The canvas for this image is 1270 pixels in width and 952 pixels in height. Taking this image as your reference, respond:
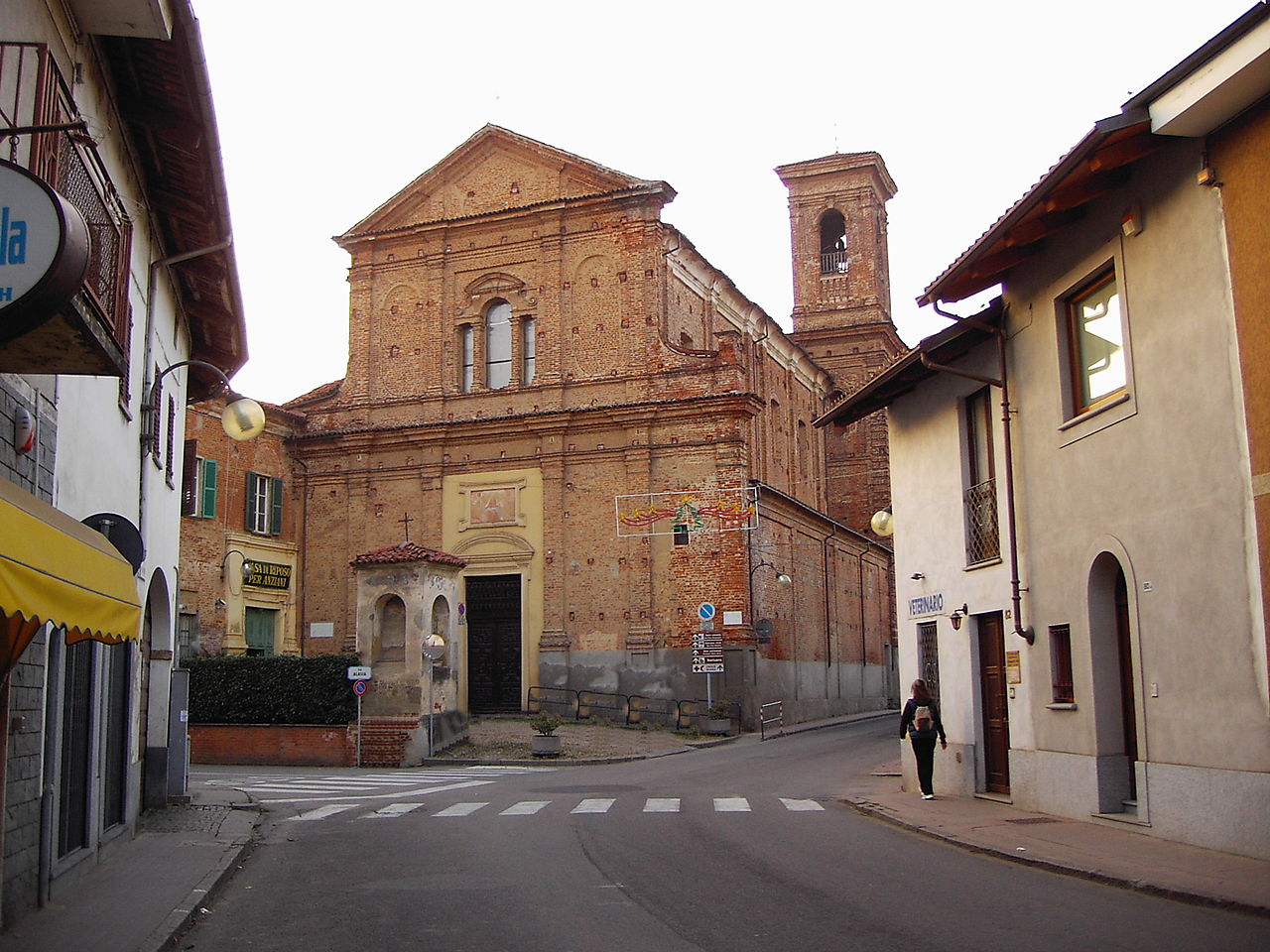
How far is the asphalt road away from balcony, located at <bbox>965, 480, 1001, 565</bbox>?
385 cm

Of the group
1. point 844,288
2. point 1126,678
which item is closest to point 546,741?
point 1126,678

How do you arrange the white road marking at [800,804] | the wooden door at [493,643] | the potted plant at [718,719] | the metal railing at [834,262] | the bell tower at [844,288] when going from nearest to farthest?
1. the white road marking at [800,804]
2. the potted plant at [718,719]
3. the wooden door at [493,643]
4. the bell tower at [844,288]
5. the metal railing at [834,262]

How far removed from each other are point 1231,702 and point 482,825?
307 inches

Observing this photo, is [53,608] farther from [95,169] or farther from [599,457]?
[599,457]

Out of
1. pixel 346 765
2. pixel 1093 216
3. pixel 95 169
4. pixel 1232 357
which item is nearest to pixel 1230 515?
pixel 1232 357

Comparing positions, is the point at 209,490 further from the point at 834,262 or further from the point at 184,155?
the point at 834,262

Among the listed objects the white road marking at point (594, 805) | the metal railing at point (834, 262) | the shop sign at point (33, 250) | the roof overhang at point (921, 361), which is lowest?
the white road marking at point (594, 805)

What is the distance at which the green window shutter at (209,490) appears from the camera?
33781 millimetres

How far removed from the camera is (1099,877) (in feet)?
32.6

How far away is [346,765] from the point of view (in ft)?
85.1

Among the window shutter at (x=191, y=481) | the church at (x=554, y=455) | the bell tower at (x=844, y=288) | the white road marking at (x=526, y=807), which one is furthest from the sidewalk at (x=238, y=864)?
the bell tower at (x=844, y=288)

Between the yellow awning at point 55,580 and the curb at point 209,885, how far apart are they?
6.35 ft

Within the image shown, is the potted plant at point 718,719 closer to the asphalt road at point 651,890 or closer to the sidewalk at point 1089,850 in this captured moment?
the asphalt road at point 651,890

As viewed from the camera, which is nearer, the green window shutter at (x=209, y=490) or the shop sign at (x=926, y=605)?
the shop sign at (x=926, y=605)
